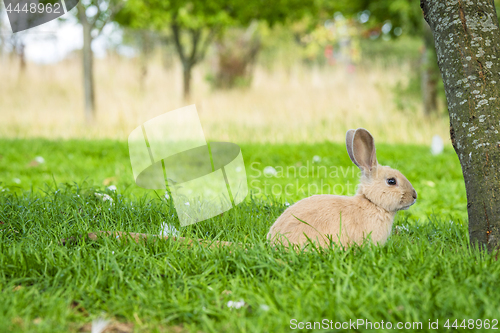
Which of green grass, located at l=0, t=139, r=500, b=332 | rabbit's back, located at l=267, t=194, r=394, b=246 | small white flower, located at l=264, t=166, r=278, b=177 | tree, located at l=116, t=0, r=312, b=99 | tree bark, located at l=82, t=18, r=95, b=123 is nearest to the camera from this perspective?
green grass, located at l=0, t=139, r=500, b=332

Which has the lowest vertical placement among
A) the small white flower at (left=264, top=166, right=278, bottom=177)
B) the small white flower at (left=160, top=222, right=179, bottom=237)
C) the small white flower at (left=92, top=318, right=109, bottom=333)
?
the small white flower at (left=264, top=166, right=278, bottom=177)

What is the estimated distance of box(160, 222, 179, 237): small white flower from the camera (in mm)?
2565

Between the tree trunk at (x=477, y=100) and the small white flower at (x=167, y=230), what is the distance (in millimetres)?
1719

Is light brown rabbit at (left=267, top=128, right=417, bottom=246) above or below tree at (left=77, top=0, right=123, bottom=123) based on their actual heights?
below

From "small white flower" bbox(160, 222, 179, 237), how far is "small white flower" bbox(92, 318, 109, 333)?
798 mm

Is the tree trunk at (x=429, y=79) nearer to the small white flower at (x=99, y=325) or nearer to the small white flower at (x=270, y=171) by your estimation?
the small white flower at (x=270, y=171)

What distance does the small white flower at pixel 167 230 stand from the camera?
101 inches

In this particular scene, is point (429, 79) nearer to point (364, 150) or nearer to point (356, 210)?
point (364, 150)

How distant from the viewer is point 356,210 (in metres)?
2.50

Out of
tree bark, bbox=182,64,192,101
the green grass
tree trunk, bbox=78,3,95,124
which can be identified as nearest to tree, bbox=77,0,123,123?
tree trunk, bbox=78,3,95,124

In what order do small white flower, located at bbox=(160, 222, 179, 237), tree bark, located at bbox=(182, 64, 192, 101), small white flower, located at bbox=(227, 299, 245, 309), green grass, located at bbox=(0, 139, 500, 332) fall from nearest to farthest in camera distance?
green grass, located at bbox=(0, 139, 500, 332), small white flower, located at bbox=(227, 299, 245, 309), small white flower, located at bbox=(160, 222, 179, 237), tree bark, located at bbox=(182, 64, 192, 101)

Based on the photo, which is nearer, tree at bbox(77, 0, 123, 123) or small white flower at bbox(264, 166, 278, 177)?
small white flower at bbox(264, 166, 278, 177)

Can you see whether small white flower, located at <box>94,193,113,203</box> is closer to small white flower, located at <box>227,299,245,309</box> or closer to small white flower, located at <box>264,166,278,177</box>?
small white flower, located at <box>227,299,245,309</box>

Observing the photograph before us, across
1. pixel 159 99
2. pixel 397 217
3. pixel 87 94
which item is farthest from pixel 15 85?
pixel 397 217
